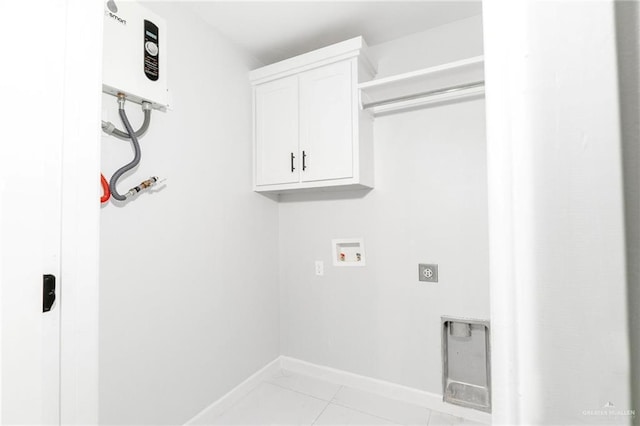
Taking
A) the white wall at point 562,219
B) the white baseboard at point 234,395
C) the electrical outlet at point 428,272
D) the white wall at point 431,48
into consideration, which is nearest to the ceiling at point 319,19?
the white wall at point 431,48

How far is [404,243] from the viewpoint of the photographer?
1.95m

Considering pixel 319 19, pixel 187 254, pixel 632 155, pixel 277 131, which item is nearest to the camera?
pixel 632 155

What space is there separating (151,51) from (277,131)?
0.84 m

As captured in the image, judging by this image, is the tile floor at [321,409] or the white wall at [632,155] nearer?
the white wall at [632,155]

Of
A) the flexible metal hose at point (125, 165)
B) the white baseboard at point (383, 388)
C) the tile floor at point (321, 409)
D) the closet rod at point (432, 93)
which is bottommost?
the tile floor at point (321, 409)

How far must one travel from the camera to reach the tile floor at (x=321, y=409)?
1.70 meters

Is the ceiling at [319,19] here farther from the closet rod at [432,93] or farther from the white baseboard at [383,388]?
the white baseboard at [383,388]

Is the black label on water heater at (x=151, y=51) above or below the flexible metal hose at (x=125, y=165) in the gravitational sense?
above

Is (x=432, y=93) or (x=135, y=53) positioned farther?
(x=432, y=93)

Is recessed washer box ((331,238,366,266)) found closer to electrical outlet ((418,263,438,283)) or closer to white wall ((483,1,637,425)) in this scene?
electrical outlet ((418,263,438,283))

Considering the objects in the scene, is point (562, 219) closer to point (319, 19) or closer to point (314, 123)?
point (314, 123)

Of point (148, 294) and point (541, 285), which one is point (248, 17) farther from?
point (541, 285)

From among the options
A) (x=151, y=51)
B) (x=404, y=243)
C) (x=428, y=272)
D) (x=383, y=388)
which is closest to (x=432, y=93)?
(x=404, y=243)

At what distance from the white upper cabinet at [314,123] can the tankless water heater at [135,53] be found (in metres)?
0.72
